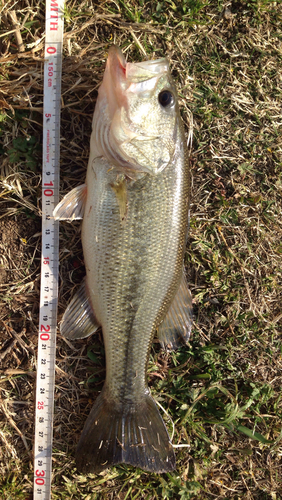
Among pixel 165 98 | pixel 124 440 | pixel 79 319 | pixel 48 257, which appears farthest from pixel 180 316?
pixel 165 98

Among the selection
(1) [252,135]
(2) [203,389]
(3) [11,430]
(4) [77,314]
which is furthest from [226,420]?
(1) [252,135]

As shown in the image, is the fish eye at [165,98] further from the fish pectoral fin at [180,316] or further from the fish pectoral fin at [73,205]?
the fish pectoral fin at [180,316]

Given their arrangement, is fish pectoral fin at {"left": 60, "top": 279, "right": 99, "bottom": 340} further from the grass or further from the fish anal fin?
the fish anal fin

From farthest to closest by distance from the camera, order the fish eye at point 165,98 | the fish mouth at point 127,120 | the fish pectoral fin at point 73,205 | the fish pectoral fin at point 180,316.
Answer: the fish pectoral fin at point 180,316 → the fish pectoral fin at point 73,205 → the fish eye at point 165,98 → the fish mouth at point 127,120


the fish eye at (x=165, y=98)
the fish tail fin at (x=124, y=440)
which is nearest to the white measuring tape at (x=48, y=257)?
the fish tail fin at (x=124, y=440)

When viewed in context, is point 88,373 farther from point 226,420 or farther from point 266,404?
point 266,404

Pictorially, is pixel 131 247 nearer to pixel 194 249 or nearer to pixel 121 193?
pixel 121 193

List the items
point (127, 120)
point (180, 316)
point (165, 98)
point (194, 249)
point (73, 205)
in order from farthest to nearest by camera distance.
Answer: point (194, 249), point (180, 316), point (73, 205), point (165, 98), point (127, 120)

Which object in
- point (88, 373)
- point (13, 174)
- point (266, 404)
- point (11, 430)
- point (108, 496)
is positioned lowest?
point (108, 496)
